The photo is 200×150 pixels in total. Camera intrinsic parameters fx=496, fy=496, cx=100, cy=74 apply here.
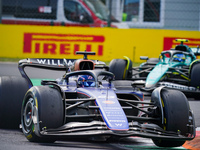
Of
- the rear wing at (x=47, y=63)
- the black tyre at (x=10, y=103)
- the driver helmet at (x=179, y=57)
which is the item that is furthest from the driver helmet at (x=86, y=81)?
the driver helmet at (x=179, y=57)

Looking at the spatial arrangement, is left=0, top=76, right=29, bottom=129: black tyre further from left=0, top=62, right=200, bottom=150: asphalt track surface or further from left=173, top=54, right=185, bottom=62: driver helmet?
left=173, top=54, right=185, bottom=62: driver helmet

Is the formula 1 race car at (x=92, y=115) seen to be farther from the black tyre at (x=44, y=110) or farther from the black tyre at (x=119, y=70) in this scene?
the black tyre at (x=119, y=70)

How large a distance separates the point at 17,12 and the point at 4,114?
580 inches

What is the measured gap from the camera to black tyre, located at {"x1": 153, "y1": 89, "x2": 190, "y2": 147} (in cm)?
586

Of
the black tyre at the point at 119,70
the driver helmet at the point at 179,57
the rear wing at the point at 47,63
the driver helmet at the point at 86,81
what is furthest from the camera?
the driver helmet at the point at 179,57

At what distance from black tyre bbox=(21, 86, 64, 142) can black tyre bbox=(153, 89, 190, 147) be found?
4.11 feet

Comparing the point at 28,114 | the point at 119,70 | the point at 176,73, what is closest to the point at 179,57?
the point at 176,73

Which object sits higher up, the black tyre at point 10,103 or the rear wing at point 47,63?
the rear wing at point 47,63

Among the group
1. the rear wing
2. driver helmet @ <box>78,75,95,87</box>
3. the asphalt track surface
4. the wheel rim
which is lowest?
the asphalt track surface

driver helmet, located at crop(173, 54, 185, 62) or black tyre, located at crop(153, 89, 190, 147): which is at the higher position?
driver helmet, located at crop(173, 54, 185, 62)

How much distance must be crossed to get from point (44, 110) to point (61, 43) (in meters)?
12.4

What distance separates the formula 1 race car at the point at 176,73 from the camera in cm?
1138

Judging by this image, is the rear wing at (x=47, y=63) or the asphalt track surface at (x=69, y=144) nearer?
the asphalt track surface at (x=69, y=144)

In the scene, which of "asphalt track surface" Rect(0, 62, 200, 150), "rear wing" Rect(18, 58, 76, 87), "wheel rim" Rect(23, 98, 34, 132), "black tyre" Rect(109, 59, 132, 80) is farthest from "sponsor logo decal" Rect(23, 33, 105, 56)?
"wheel rim" Rect(23, 98, 34, 132)
